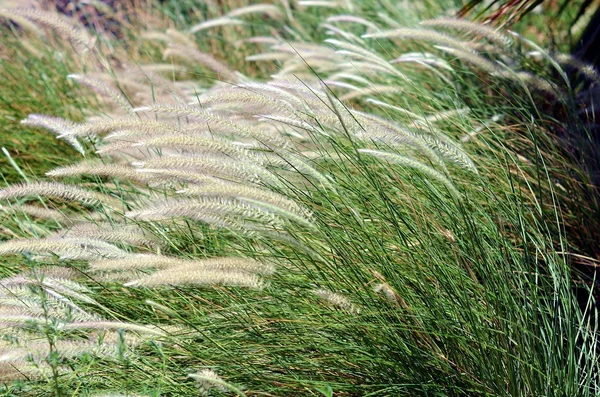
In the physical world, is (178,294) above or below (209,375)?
below

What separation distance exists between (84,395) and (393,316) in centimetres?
77

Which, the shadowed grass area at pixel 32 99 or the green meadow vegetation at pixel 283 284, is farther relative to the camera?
the shadowed grass area at pixel 32 99

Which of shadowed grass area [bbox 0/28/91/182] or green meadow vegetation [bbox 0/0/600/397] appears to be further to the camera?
shadowed grass area [bbox 0/28/91/182]

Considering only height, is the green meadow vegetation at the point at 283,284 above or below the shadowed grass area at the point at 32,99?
above

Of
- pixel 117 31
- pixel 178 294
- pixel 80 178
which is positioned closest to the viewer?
pixel 178 294

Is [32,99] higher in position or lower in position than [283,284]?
lower

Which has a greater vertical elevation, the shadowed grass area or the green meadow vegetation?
the green meadow vegetation

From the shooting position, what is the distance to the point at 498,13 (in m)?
3.43

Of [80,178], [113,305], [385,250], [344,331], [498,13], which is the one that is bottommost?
[80,178]

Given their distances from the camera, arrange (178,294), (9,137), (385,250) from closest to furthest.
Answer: (385,250)
(178,294)
(9,137)

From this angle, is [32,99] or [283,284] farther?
[32,99]

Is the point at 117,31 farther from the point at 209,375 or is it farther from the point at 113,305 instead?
the point at 209,375

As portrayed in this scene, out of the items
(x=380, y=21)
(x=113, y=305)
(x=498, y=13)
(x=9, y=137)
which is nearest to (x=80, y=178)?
(x=9, y=137)

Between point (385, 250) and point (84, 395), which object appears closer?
point (84, 395)
